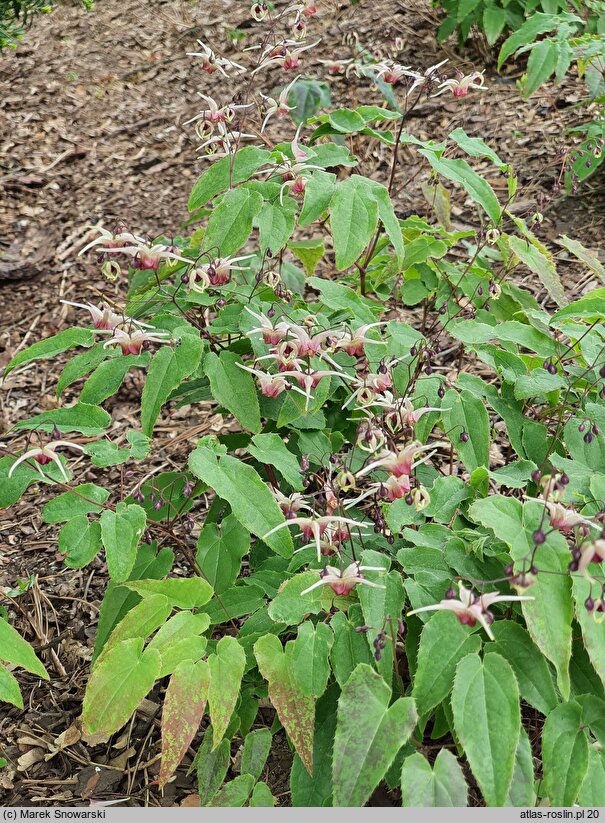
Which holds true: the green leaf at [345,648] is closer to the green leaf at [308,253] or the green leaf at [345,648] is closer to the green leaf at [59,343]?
the green leaf at [59,343]

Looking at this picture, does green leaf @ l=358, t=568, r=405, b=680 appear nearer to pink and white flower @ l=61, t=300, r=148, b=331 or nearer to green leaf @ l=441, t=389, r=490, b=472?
green leaf @ l=441, t=389, r=490, b=472

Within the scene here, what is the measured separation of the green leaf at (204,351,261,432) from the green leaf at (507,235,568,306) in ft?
3.32

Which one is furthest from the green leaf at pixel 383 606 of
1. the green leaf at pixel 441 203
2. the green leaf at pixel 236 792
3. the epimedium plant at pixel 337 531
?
the green leaf at pixel 441 203

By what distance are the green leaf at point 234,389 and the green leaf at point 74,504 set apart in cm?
34

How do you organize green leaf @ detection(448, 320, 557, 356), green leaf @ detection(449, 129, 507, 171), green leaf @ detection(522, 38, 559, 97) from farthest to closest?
green leaf @ detection(522, 38, 559, 97)
green leaf @ detection(449, 129, 507, 171)
green leaf @ detection(448, 320, 557, 356)

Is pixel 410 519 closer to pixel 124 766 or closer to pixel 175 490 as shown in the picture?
pixel 175 490

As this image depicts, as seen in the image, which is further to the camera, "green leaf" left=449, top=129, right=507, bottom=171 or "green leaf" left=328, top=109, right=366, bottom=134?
"green leaf" left=449, top=129, right=507, bottom=171

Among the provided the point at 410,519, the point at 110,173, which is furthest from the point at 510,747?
the point at 110,173

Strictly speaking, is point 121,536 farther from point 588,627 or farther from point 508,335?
point 508,335

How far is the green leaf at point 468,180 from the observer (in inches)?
83.4

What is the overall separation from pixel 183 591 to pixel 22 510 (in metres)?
1.39

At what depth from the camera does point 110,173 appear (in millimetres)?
4508

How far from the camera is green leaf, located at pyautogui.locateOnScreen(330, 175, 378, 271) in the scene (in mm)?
1841

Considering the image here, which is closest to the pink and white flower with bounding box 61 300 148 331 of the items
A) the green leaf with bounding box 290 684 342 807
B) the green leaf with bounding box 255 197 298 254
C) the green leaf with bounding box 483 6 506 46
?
the green leaf with bounding box 255 197 298 254
